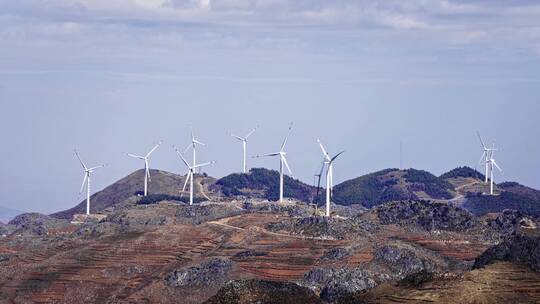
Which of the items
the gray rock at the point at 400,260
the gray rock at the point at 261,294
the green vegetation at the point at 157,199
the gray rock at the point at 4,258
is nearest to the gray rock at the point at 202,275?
the gray rock at the point at 400,260

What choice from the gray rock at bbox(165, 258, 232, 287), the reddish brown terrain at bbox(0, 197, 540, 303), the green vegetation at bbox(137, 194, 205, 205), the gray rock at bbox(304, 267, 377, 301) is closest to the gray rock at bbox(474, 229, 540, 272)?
the reddish brown terrain at bbox(0, 197, 540, 303)

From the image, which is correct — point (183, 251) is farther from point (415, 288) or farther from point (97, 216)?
point (97, 216)

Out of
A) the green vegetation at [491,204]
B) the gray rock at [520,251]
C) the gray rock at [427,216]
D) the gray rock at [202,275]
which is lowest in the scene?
the gray rock at [202,275]

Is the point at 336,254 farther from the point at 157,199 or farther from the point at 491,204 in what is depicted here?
the point at 491,204

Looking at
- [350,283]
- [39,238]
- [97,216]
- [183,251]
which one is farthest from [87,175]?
[350,283]

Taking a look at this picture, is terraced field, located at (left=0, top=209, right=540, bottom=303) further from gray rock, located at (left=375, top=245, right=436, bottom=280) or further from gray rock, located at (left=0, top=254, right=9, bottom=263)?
Answer: gray rock, located at (left=375, top=245, right=436, bottom=280)

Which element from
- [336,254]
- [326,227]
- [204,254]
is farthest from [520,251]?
[326,227]

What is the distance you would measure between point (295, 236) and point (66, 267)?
23116 mm

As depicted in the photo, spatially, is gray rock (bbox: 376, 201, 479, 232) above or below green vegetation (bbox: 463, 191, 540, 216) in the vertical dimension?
below

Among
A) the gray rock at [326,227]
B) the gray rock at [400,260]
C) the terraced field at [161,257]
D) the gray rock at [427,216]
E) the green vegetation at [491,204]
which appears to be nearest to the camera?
the gray rock at [400,260]

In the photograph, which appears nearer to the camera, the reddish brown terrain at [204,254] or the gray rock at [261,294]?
the gray rock at [261,294]

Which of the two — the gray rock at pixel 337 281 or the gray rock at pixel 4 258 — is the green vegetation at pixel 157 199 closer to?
the gray rock at pixel 4 258

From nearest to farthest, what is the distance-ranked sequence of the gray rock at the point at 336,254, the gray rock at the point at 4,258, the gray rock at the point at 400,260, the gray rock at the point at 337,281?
the gray rock at the point at 337,281 < the gray rock at the point at 400,260 < the gray rock at the point at 336,254 < the gray rock at the point at 4,258

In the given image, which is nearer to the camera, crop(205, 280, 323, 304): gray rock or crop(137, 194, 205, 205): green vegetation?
crop(205, 280, 323, 304): gray rock
